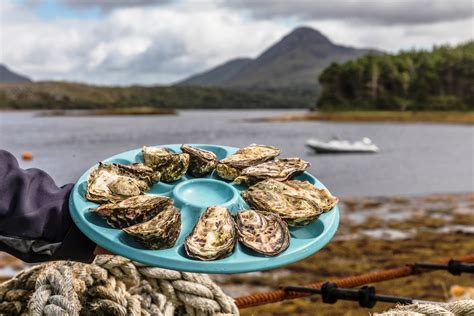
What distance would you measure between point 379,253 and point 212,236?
7.48 meters

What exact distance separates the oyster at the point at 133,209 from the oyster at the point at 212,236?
0.13m

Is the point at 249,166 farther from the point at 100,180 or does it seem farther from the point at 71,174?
→ the point at 71,174

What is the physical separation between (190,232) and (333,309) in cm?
421

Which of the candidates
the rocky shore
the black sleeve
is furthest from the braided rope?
the rocky shore

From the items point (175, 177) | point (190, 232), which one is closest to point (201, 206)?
point (190, 232)

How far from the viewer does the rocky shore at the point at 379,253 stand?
5797 millimetres

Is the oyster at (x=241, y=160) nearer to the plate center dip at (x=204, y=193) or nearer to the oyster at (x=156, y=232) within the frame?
the plate center dip at (x=204, y=193)

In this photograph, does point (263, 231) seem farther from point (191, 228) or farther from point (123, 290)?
point (123, 290)

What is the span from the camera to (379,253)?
8250 mm

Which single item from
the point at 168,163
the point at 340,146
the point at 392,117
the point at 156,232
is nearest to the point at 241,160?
the point at 168,163

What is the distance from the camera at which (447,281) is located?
608 cm

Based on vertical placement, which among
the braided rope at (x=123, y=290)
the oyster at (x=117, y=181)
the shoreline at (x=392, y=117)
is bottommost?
the shoreline at (x=392, y=117)

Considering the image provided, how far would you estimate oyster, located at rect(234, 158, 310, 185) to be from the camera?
1625 millimetres

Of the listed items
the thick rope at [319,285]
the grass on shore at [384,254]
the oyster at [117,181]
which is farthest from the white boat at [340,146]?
the oyster at [117,181]
